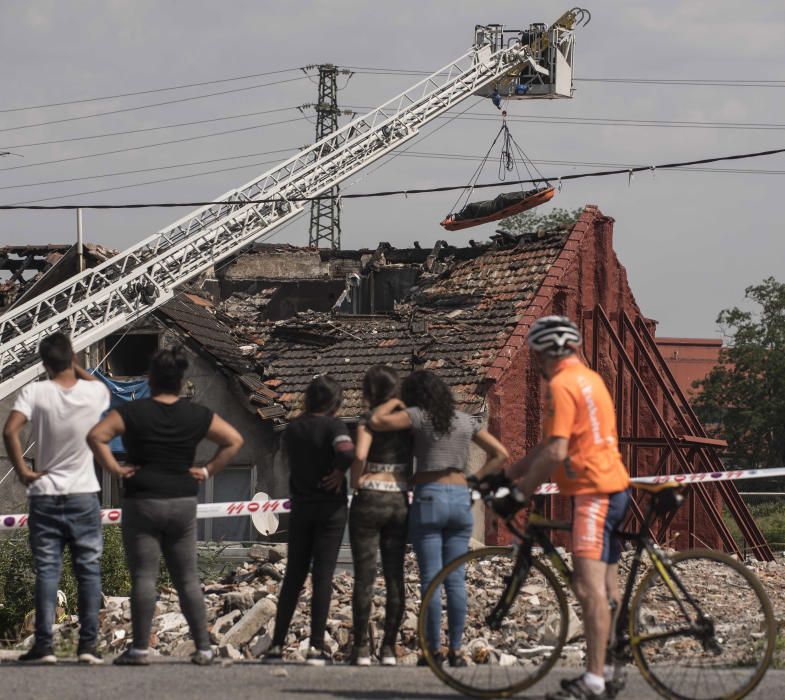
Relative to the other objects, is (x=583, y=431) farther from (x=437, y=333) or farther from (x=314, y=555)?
(x=437, y=333)

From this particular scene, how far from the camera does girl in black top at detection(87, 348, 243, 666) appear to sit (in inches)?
321

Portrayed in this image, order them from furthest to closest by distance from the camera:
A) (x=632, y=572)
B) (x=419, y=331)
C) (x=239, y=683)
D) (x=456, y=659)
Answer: (x=419, y=331) → (x=239, y=683) → (x=456, y=659) → (x=632, y=572)

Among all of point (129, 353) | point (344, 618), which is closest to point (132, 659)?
point (344, 618)

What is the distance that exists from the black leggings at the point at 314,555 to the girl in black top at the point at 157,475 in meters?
0.65

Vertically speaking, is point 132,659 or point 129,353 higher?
point 129,353

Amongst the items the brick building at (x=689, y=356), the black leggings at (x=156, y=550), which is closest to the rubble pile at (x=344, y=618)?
the black leggings at (x=156, y=550)

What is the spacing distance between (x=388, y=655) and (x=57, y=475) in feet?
7.36

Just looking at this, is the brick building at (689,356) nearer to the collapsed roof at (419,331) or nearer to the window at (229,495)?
the collapsed roof at (419,331)

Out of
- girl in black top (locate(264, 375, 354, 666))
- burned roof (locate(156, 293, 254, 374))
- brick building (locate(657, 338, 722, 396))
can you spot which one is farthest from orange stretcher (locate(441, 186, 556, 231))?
brick building (locate(657, 338, 722, 396))

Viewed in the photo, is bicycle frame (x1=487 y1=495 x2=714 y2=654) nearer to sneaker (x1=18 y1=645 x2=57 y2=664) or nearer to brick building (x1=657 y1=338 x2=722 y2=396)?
sneaker (x1=18 y1=645 x2=57 y2=664)

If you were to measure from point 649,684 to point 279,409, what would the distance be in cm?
1644

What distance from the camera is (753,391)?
57938mm

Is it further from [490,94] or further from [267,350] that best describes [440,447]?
[490,94]

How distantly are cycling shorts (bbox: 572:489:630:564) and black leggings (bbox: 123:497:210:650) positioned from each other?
2467 millimetres
